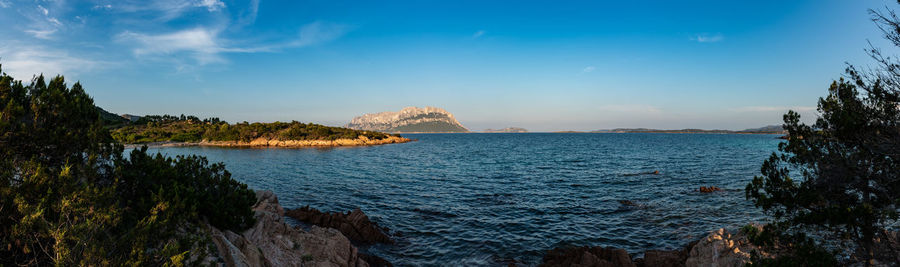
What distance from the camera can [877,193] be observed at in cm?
1035

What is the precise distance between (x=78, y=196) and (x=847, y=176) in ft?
68.9

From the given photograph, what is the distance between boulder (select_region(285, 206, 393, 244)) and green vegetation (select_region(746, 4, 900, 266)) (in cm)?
1725

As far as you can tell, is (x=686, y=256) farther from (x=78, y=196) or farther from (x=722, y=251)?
(x=78, y=196)

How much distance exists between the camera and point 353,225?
70.6 ft

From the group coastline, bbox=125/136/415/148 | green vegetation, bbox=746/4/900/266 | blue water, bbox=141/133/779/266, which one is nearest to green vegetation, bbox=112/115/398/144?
coastline, bbox=125/136/415/148

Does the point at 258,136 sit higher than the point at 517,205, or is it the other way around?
the point at 258,136

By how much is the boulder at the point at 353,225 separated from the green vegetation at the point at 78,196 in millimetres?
6982

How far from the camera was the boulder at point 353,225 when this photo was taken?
2072cm

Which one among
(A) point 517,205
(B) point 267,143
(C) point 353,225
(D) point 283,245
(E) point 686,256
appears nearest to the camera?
(D) point 283,245

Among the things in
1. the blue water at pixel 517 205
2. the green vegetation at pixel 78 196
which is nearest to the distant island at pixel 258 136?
the blue water at pixel 517 205

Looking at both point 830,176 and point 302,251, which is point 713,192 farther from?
point 302,251

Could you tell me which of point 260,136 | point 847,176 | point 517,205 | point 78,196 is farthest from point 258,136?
point 847,176

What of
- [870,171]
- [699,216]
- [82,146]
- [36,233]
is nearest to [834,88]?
[870,171]

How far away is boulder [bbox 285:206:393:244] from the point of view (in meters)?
20.7
